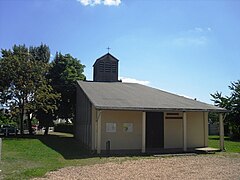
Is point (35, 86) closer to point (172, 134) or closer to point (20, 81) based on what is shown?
point (20, 81)

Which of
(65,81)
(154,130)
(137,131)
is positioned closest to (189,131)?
(154,130)

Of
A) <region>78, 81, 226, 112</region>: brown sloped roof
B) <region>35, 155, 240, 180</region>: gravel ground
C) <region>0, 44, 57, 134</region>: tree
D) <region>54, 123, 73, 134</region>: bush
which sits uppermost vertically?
<region>0, 44, 57, 134</region>: tree

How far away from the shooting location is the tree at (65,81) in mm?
31297

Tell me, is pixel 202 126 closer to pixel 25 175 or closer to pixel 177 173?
pixel 177 173

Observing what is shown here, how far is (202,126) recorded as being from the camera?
66.1 ft

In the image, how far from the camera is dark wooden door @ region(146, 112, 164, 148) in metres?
19.2

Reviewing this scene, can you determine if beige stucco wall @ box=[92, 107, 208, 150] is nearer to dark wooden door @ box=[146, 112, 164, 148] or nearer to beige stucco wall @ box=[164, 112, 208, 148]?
beige stucco wall @ box=[164, 112, 208, 148]

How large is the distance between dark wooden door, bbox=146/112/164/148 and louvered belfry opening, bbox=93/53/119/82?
25.6 feet

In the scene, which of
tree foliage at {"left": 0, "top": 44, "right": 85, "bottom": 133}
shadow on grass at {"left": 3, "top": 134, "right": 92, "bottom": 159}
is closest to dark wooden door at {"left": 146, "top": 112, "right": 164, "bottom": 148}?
shadow on grass at {"left": 3, "top": 134, "right": 92, "bottom": 159}

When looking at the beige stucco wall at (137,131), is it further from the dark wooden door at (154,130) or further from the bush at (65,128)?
the bush at (65,128)

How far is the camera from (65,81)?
103 feet

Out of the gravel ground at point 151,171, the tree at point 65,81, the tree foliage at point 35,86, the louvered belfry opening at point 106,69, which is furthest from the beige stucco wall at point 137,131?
the tree at point 65,81

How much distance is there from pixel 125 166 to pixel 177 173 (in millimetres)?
2293

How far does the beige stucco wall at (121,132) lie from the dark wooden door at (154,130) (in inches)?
41.3
